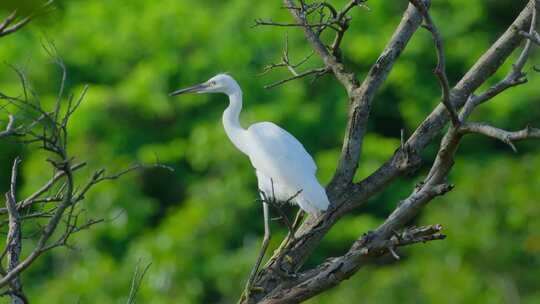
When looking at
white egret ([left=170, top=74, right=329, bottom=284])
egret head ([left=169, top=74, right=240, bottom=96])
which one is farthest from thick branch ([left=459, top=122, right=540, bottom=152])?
egret head ([left=169, top=74, right=240, bottom=96])

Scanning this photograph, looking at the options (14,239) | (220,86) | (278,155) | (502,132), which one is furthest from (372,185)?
(220,86)

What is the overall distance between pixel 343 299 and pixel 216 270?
1659 millimetres

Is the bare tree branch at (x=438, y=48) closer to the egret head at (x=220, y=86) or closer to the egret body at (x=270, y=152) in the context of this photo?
the egret body at (x=270, y=152)

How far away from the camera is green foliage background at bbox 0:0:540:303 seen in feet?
34.9

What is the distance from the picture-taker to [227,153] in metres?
12.9

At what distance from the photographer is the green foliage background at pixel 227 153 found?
10.6 m

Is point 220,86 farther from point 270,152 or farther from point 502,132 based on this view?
point 502,132

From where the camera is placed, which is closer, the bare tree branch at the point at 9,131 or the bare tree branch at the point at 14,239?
the bare tree branch at the point at 9,131

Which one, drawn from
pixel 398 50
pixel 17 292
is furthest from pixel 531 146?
pixel 17 292

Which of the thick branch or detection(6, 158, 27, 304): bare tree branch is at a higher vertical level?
detection(6, 158, 27, 304): bare tree branch

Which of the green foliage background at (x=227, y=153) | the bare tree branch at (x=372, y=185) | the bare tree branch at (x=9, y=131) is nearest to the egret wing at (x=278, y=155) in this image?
the bare tree branch at (x=372, y=185)

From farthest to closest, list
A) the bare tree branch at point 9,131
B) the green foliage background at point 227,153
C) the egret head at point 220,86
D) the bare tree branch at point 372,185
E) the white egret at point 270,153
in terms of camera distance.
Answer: the green foliage background at point 227,153 → the egret head at point 220,86 → the white egret at point 270,153 → the bare tree branch at point 372,185 → the bare tree branch at point 9,131

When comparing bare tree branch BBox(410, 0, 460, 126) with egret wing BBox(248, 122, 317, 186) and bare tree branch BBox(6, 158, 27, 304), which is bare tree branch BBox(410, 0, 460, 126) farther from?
egret wing BBox(248, 122, 317, 186)

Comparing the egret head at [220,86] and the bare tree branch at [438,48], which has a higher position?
the bare tree branch at [438,48]
